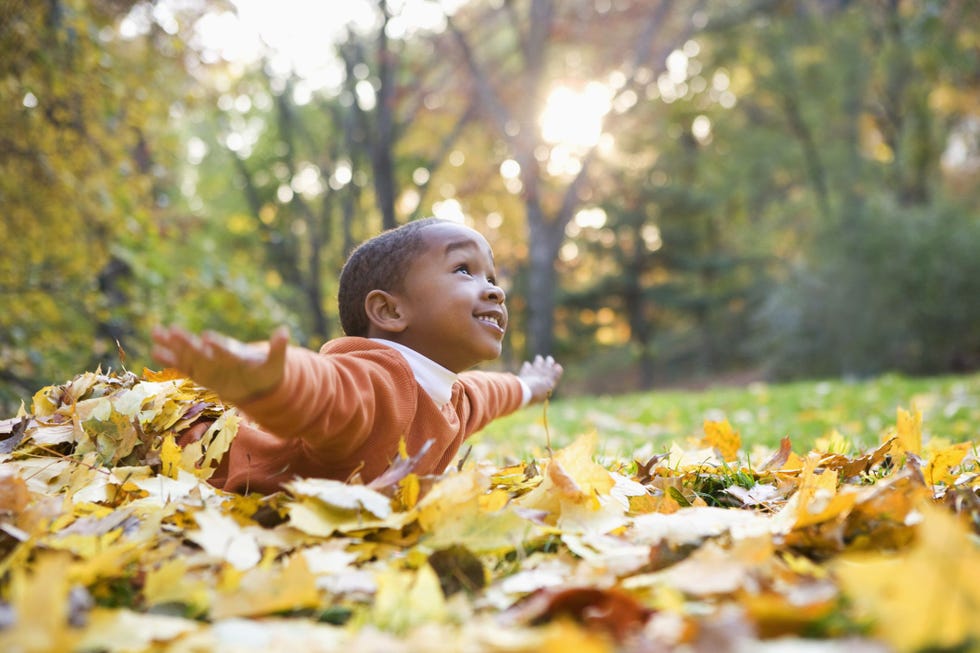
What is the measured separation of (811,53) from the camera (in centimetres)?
1705

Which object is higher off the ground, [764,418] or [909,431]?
[909,431]

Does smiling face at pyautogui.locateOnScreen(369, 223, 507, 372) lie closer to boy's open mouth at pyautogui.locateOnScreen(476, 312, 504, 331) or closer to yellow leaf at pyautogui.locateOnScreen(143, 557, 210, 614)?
boy's open mouth at pyautogui.locateOnScreen(476, 312, 504, 331)

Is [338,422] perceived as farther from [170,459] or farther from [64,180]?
[64,180]

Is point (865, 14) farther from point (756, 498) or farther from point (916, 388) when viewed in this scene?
point (756, 498)

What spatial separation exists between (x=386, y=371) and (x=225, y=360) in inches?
21.1

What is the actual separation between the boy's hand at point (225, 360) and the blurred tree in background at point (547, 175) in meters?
3.68

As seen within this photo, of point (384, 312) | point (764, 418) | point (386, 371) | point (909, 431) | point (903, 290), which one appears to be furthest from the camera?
point (903, 290)

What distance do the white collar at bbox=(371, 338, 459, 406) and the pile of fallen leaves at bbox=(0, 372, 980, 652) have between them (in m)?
0.30

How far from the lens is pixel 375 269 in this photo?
81.6 inches

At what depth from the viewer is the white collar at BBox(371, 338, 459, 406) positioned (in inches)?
74.1

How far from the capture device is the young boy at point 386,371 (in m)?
1.47

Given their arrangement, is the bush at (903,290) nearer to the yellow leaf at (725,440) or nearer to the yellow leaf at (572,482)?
the yellow leaf at (725,440)

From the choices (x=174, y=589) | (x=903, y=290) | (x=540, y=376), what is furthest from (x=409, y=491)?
(x=903, y=290)

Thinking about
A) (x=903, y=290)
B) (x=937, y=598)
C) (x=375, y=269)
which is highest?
(x=375, y=269)
